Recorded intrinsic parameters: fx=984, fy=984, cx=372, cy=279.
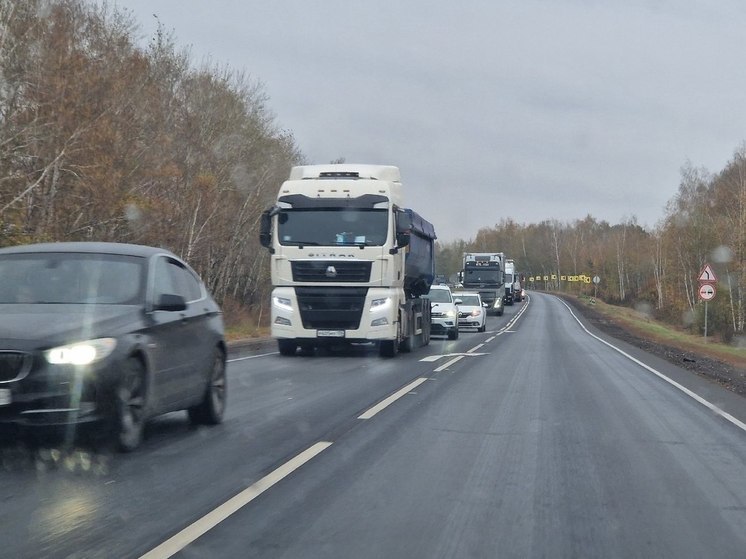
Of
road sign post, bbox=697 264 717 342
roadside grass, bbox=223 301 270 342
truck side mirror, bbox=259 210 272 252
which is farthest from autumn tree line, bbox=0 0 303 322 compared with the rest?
road sign post, bbox=697 264 717 342

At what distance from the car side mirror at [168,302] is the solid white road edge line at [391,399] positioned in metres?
3.06

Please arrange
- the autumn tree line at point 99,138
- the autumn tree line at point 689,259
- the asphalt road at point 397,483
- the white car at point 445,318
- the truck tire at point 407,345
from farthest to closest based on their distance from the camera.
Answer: the autumn tree line at point 689,259, the white car at point 445,318, the autumn tree line at point 99,138, the truck tire at point 407,345, the asphalt road at point 397,483

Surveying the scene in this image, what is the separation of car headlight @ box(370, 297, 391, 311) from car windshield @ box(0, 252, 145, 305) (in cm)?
1192

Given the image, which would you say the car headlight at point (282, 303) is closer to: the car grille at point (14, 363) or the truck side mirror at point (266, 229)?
the truck side mirror at point (266, 229)

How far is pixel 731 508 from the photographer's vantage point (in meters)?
6.64

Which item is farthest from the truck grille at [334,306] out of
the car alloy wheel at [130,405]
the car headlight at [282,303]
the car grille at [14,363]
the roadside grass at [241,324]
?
the car grille at [14,363]

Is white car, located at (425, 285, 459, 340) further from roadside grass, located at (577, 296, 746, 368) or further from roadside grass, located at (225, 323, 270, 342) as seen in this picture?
roadside grass, located at (577, 296, 746, 368)

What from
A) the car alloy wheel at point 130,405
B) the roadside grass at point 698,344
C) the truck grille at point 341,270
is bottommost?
the roadside grass at point 698,344

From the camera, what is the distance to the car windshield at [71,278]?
8.35 metres

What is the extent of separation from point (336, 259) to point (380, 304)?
1320 millimetres

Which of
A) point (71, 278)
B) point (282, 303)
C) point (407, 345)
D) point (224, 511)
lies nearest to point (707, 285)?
point (407, 345)

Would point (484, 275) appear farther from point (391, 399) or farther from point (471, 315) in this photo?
point (391, 399)

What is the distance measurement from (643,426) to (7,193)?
1928cm

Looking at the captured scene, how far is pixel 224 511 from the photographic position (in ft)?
20.1
